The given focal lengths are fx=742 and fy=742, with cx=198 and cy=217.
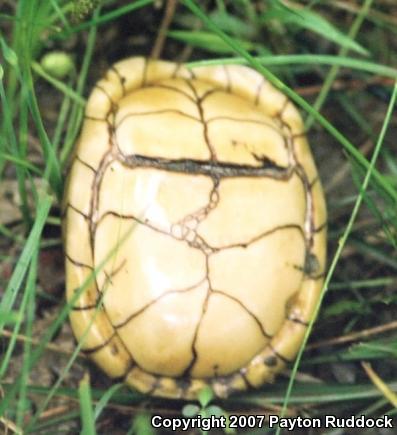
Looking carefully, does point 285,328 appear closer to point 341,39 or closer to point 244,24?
point 341,39

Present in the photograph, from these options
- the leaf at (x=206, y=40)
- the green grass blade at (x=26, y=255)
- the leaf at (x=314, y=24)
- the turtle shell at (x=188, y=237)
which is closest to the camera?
the green grass blade at (x=26, y=255)

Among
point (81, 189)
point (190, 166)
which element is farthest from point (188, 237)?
point (81, 189)

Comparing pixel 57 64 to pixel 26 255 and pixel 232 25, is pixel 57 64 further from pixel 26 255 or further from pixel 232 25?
pixel 26 255

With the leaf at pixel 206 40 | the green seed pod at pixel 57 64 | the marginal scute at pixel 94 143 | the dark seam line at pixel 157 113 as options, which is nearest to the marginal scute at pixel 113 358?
the marginal scute at pixel 94 143

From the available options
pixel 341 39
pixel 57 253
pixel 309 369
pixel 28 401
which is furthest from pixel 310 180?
pixel 28 401

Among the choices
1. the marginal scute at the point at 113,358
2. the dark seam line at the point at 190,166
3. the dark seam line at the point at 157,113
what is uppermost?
the dark seam line at the point at 157,113

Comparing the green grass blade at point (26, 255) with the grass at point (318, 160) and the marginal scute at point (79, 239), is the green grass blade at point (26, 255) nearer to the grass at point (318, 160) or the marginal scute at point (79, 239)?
the grass at point (318, 160)
